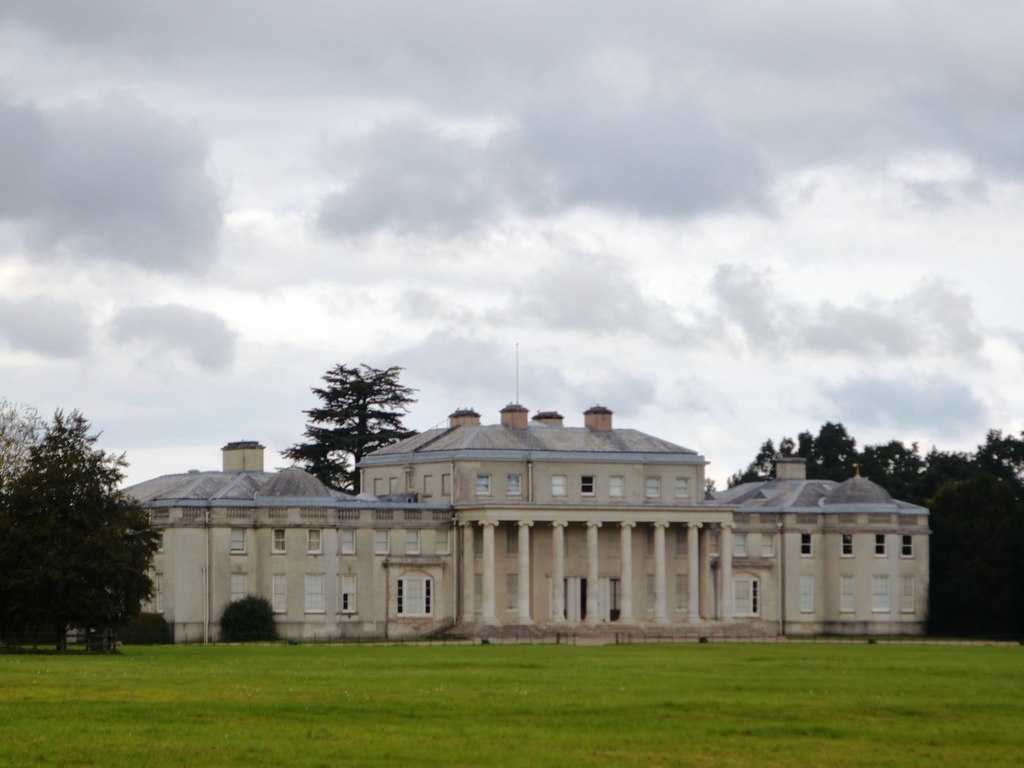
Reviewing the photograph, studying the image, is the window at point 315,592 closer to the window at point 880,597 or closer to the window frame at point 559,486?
the window frame at point 559,486

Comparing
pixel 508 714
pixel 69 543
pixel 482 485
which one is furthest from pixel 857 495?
pixel 508 714

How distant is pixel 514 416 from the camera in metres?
109

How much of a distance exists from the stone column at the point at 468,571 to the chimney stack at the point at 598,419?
9668 mm

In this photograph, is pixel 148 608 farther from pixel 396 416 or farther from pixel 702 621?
pixel 396 416

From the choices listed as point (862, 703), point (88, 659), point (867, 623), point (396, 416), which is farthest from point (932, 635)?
point (862, 703)

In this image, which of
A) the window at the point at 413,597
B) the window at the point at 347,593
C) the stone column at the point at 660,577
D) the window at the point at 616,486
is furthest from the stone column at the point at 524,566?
the window at the point at 347,593

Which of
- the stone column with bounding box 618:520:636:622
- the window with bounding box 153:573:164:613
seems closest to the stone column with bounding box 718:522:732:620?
the stone column with bounding box 618:520:636:622

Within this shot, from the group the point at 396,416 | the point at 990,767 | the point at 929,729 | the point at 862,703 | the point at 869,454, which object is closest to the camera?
the point at 990,767

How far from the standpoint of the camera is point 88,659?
68.7 m

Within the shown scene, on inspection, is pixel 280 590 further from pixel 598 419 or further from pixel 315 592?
pixel 598 419

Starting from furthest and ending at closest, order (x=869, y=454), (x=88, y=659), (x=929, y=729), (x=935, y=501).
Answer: (x=869, y=454), (x=935, y=501), (x=88, y=659), (x=929, y=729)

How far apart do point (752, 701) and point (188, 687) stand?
13049mm

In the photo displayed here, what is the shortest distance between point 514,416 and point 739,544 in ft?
45.7

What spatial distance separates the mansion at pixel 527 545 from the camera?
100250mm
